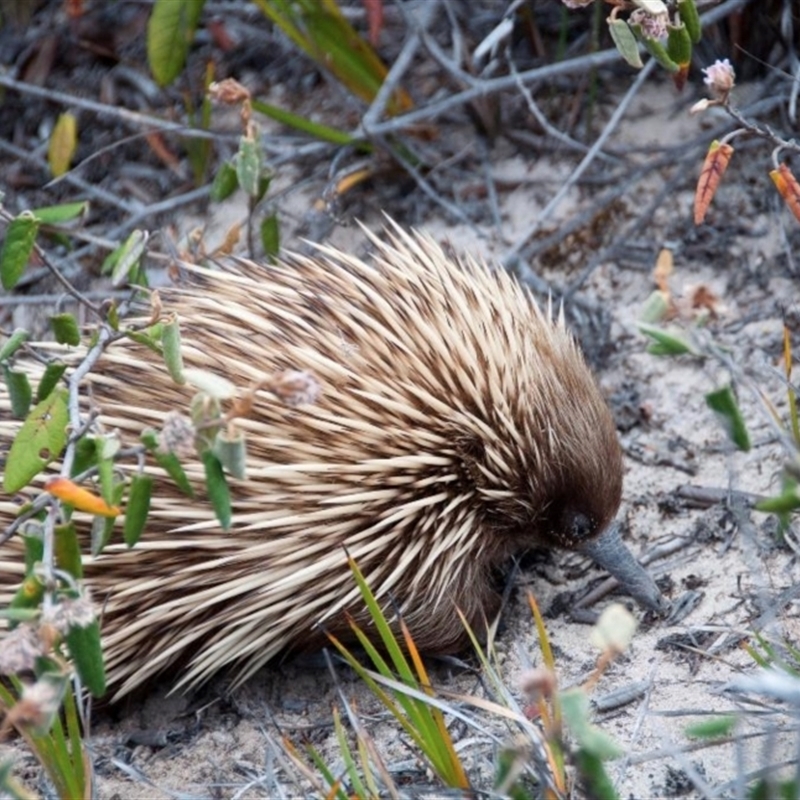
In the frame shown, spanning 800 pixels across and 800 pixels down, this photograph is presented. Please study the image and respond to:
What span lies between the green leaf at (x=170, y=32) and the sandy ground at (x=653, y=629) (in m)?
1.29

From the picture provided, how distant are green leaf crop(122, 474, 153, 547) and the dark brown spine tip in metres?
1.15

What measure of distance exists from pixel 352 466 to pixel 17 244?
74 cm

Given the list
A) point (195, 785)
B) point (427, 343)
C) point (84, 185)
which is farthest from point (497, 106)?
point (195, 785)

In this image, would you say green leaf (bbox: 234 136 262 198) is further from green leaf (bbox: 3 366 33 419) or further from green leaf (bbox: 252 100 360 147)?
green leaf (bbox: 3 366 33 419)

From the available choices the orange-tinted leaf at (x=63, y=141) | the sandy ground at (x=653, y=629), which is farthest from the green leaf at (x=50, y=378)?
the orange-tinted leaf at (x=63, y=141)

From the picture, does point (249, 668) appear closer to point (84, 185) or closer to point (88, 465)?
point (88, 465)

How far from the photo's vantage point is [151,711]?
2.94 m

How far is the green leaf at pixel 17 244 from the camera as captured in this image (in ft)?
7.59

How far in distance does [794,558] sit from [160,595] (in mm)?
1313

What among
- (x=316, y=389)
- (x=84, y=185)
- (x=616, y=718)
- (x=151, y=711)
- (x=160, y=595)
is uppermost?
(x=316, y=389)

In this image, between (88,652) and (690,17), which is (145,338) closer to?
(88,652)

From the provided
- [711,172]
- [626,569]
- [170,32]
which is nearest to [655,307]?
[711,172]

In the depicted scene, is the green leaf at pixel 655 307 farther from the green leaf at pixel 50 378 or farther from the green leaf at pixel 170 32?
the green leaf at pixel 170 32

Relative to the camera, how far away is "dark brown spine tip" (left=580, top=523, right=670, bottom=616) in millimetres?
2885
